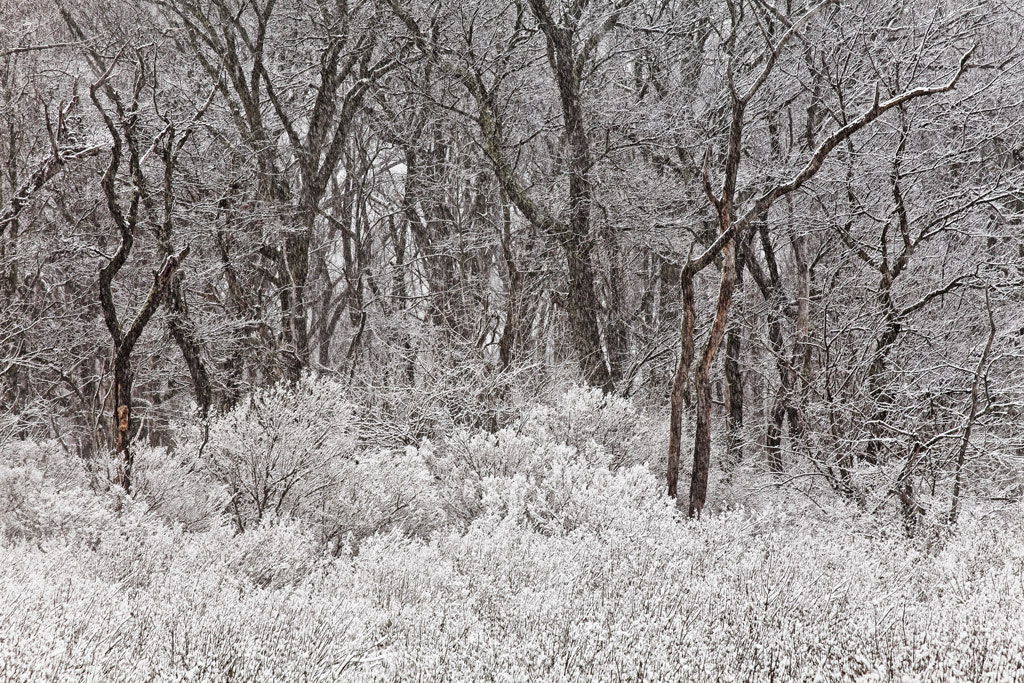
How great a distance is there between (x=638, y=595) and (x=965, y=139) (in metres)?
7.87

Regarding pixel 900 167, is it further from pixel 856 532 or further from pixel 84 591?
pixel 84 591

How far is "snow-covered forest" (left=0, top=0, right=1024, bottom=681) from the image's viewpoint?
149 inches

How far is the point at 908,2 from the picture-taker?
931 cm

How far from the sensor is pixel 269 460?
695 centimetres

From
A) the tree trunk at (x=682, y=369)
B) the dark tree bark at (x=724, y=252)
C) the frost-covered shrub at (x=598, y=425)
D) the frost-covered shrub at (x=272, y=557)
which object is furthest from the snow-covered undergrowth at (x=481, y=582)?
the frost-covered shrub at (x=598, y=425)

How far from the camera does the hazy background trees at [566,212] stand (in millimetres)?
8117

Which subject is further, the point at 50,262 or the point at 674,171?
the point at 674,171

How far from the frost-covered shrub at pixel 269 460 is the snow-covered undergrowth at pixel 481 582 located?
0.22 feet

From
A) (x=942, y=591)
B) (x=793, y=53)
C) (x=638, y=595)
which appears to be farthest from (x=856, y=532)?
(x=793, y=53)

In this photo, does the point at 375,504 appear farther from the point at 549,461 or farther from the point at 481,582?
the point at 481,582

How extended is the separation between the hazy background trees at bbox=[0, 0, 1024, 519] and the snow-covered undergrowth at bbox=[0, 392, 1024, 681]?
1121mm

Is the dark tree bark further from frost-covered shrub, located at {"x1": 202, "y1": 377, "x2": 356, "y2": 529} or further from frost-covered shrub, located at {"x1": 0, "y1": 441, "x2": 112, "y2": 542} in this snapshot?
frost-covered shrub, located at {"x1": 0, "y1": 441, "x2": 112, "y2": 542}

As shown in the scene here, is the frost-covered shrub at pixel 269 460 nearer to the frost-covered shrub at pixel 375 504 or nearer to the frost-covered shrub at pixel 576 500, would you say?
the frost-covered shrub at pixel 375 504

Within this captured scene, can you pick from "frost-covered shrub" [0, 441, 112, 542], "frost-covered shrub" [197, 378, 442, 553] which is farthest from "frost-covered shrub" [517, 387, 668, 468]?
"frost-covered shrub" [0, 441, 112, 542]
